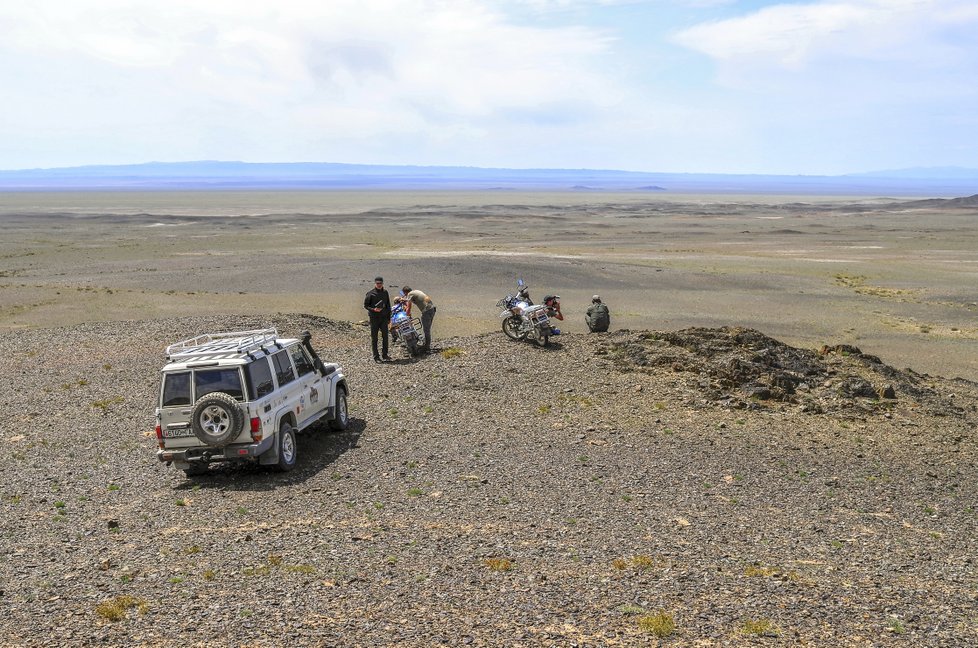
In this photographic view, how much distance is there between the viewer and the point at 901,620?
9.59 m

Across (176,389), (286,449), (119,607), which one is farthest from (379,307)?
(119,607)

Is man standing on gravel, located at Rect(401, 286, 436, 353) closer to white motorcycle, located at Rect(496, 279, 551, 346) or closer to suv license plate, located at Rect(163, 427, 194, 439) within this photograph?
white motorcycle, located at Rect(496, 279, 551, 346)

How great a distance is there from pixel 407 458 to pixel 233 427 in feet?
11.3

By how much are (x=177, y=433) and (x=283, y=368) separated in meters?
2.31

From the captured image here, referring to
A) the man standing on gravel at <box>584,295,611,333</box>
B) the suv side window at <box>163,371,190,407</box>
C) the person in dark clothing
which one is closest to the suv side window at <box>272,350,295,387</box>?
the suv side window at <box>163,371,190,407</box>

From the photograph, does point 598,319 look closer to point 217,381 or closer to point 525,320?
point 525,320

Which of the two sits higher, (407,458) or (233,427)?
(233,427)

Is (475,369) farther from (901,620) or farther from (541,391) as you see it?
(901,620)

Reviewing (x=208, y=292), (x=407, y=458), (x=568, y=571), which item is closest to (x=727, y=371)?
(x=407, y=458)

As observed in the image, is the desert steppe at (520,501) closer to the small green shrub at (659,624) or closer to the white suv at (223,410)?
the small green shrub at (659,624)

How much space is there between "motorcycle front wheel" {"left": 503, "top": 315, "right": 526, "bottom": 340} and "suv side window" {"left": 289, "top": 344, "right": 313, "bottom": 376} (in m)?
9.04

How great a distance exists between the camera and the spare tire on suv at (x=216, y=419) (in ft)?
46.2

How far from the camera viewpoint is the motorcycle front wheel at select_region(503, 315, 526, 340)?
24.9 m

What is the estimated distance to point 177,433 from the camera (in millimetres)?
14414
